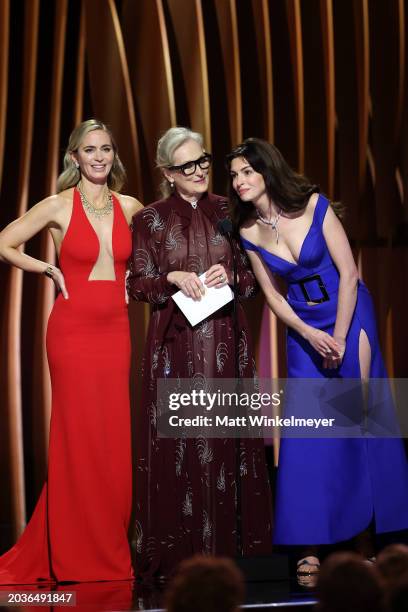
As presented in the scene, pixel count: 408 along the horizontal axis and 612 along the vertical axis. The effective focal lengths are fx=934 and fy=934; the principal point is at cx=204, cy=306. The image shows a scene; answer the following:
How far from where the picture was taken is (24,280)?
4.94m

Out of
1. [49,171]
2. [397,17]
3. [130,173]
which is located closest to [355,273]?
[130,173]

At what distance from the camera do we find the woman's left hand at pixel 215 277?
3489 millimetres

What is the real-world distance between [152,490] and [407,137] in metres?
2.75

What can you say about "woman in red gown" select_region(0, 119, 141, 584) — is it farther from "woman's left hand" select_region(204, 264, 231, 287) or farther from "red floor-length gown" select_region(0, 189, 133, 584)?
"woman's left hand" select_region(204, 264, 231, 287)

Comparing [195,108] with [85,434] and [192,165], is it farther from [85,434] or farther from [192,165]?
[85,434]

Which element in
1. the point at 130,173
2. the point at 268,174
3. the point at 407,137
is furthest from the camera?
the point at 407,137

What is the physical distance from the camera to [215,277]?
11.4 ft

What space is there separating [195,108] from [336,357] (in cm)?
204

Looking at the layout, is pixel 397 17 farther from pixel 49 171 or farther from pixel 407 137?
pixel 49 171

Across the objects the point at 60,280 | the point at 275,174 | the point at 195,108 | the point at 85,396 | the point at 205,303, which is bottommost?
the point at 85,396

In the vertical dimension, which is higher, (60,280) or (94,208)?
(94,208)

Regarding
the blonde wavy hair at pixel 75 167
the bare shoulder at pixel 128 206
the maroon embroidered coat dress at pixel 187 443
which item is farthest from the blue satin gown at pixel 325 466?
the blonde wavy hair at pixel 75 167

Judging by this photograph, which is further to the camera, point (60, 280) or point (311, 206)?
point (60, 280)

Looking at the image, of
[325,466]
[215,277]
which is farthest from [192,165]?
[325,466]
